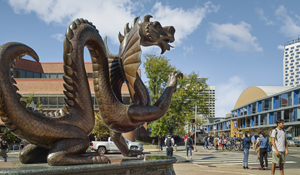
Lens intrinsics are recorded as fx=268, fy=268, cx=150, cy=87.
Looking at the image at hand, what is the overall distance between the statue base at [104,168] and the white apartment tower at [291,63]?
146 meters

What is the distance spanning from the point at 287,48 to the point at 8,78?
154 metres

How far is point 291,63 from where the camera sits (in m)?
138

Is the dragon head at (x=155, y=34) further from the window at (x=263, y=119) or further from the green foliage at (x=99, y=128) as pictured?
the window at (x=263, y=119)

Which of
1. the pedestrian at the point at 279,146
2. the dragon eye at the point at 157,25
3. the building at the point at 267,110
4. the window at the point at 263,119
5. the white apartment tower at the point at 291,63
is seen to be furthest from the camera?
the white apartment tower at the point at 291,63

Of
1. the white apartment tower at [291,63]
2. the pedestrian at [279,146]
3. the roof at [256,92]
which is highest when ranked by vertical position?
the white apartment tower at [291,63]

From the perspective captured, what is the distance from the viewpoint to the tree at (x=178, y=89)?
86.5 feet

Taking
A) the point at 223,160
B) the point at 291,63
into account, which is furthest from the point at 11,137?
the point at 291,63

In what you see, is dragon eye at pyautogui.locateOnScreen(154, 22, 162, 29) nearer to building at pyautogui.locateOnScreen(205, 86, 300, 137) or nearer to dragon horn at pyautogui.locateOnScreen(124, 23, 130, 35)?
dragon horn at pyautogui.locateOnScreen(124, 23, 130, 35)

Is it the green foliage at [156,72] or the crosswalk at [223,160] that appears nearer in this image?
the crosswalk at [223,160]

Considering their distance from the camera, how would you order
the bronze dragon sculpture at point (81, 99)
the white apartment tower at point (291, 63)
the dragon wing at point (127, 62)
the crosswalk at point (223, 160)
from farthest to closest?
the white apartment tower at point (291, 63) → the crosswalk at point (223, 160) → the dragon wing at point (127, 62) → the bronze dragon sculpture at point (81, 99)

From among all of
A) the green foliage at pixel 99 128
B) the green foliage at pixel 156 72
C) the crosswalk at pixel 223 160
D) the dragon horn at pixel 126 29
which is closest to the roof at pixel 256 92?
the green foliage at pixel 156 72

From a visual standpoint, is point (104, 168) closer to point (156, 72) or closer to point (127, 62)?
point (127, 62)

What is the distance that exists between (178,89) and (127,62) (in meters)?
22.2

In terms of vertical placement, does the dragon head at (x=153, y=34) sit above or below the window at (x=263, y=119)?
above
